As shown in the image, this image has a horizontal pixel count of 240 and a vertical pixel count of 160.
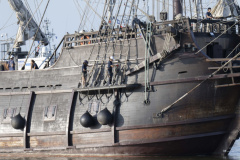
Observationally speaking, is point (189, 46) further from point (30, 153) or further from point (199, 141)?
point (30, 153)

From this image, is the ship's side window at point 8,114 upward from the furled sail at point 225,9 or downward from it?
downward

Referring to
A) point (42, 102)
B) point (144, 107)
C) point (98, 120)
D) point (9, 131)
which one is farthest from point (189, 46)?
point (9, 131)

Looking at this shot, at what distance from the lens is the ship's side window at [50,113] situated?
25.6 metres

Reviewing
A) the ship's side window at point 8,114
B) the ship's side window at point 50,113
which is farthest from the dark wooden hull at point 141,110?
the ship's side window at point 8,114

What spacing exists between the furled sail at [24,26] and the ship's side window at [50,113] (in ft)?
22.3

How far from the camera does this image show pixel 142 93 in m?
23.3

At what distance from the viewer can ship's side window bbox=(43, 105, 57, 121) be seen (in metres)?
25.6

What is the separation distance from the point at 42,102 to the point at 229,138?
821 cm

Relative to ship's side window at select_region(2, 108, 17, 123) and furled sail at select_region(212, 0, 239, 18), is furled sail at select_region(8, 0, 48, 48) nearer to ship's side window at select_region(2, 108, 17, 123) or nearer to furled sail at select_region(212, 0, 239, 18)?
ship's side window at select_region(2, 108, 17, 123)

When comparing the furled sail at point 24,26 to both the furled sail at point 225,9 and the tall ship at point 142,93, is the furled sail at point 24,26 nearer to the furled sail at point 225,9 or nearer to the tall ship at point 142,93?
the tall ship at point 142,93

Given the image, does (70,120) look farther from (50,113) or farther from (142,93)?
(142,93)

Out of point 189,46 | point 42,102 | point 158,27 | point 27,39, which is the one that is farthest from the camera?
point 27,39

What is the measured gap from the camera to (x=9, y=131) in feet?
88.5

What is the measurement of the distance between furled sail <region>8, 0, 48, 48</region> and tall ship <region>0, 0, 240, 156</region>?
18.4ft
